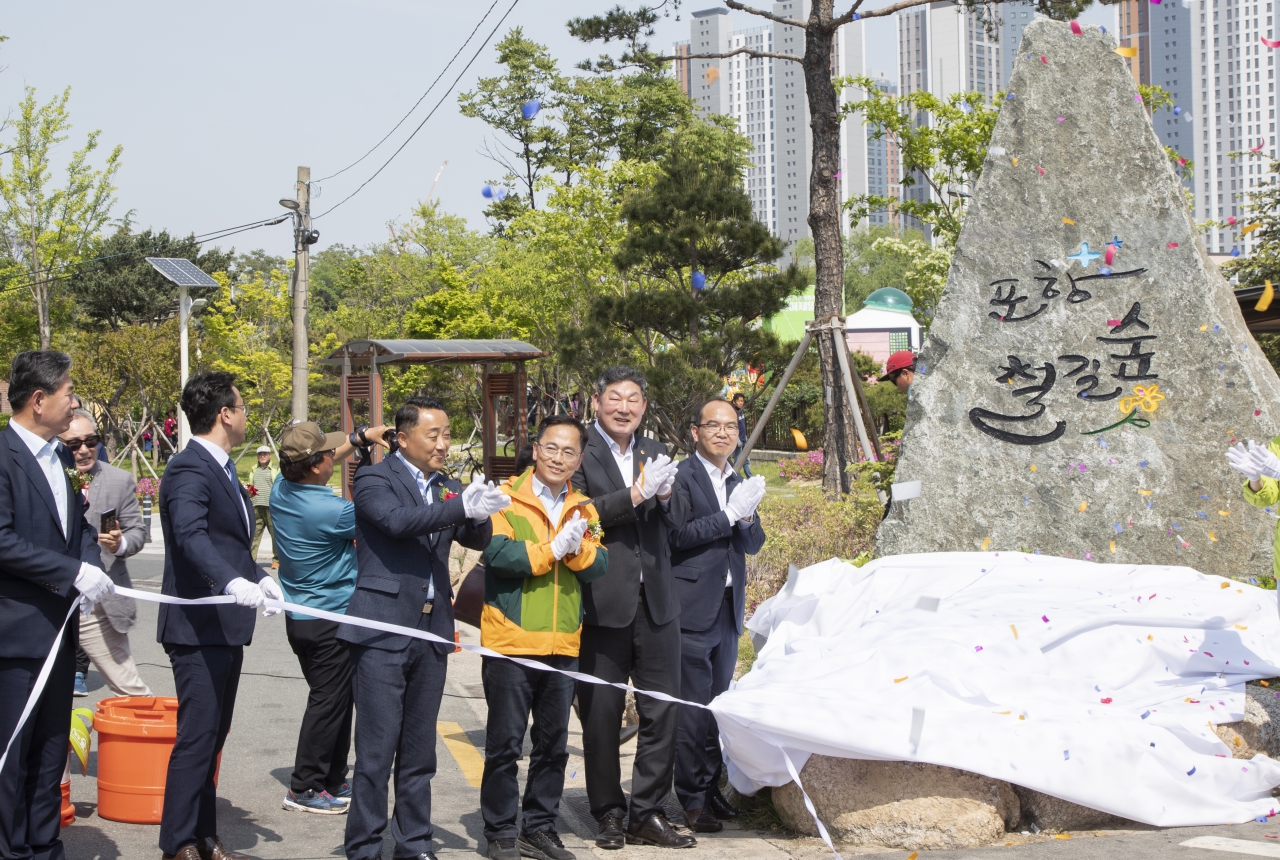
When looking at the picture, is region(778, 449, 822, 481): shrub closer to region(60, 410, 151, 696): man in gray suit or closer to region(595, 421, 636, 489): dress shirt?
region(60, 410, 151, 696): man in gray suit

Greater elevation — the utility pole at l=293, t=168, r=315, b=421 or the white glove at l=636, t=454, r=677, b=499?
the utility pole at l=293, t=168, r=315, b=421

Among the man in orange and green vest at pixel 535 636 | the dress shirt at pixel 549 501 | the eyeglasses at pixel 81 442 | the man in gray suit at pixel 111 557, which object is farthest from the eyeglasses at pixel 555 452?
the eyeglasses at pixel 81 442

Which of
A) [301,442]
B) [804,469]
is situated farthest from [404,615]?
[804,469]

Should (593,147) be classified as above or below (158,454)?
above

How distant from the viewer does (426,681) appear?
13.1 feet

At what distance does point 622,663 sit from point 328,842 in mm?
1351

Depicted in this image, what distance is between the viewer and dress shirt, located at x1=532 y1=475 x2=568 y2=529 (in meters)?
Answer: 4.29

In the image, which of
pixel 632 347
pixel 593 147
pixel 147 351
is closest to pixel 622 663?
pixel 632 347

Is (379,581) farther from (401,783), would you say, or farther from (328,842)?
(328,842)

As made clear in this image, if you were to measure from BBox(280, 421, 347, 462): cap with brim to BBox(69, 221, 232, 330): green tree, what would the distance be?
32595mm

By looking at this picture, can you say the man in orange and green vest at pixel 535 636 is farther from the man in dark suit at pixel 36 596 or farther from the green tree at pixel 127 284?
the green tree at pixel 127 284

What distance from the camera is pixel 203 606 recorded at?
3.86 meters

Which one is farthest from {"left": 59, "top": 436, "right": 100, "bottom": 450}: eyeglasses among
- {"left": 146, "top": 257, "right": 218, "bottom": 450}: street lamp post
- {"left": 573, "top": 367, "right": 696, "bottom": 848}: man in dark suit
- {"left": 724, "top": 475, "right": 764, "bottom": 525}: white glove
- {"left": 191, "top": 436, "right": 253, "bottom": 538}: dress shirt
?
{"left": 146, "top": 257, "right": 218, "bottom": 450}: street lamp post

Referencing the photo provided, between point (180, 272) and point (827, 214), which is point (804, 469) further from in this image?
point (180, 272)
